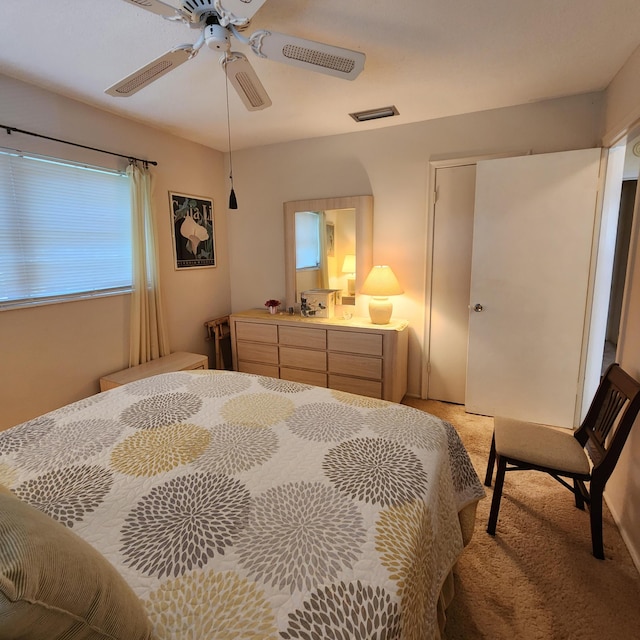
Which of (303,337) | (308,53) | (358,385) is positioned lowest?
(358,385)

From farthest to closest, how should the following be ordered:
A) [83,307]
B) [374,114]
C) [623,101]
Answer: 1. [374,114]
2. [83,307]
3. [623,101]

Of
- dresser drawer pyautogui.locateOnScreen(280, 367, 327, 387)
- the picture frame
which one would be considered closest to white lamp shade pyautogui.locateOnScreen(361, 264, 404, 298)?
the picture frame

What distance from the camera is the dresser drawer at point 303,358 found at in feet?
10.7

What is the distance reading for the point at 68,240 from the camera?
8.43 ft

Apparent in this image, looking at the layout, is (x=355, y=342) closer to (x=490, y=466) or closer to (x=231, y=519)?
(x=490, y=466)

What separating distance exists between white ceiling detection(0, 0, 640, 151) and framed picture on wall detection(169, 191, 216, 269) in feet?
2.48

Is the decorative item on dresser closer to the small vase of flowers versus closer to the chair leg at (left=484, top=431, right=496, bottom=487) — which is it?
the small vase of flowers

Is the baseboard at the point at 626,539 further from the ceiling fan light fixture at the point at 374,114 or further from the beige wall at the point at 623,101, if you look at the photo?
the ceiling fan light fixture at the point at 374,114

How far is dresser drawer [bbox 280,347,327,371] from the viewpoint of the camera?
326cm

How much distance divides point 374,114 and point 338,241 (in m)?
1.05

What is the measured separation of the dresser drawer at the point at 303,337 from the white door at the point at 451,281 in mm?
961

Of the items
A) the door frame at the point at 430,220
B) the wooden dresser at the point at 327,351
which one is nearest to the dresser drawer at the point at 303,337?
the wooden dresser at the point at 327,351

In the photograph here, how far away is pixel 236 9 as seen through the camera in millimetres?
1359

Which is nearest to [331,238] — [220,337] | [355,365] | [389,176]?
[389,176]
